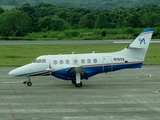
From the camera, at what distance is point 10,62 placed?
49594 mm

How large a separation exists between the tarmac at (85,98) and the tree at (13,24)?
55.0m

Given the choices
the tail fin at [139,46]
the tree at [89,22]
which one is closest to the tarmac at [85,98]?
the tail fin at [139,46]

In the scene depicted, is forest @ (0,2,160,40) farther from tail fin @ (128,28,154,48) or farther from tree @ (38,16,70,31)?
tail fin @ (128,28,154,48)

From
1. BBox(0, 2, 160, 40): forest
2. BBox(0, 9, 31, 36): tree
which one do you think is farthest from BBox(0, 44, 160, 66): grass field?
BBox(0, 9, 31, 36): tree

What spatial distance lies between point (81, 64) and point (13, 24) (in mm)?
62578

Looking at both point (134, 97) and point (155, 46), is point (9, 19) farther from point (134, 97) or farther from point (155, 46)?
point (134, 97)

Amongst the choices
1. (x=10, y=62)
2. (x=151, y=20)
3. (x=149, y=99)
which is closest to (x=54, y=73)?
(x=149, y=99)

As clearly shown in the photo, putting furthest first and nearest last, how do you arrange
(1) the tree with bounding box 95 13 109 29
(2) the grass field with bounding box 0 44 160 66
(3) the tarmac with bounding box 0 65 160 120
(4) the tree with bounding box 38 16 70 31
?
(1) the tree with bounding box 95 13 109 29
(4) the tree with bounding box 38 16 70 31
(2) the grass field with bounding box 0 44 160 66
(3) the tarmac with bounding box 0 65 160 120

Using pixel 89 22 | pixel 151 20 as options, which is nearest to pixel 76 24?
pixel 89 22

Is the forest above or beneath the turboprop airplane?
above

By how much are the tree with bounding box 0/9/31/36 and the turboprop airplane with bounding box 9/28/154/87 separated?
59162 millimetres

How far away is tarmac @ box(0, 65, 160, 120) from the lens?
24.5 metres

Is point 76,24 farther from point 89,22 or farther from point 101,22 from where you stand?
point 101,22

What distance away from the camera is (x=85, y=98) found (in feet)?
97.0
